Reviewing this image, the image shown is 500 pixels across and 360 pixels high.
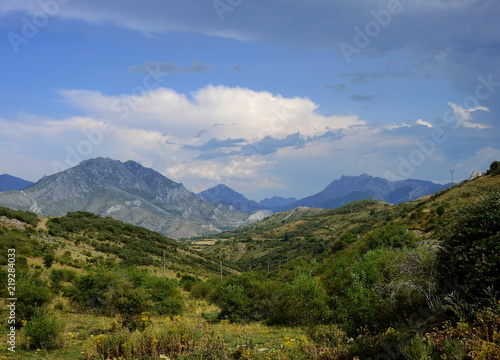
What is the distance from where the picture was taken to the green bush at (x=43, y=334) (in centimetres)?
1059

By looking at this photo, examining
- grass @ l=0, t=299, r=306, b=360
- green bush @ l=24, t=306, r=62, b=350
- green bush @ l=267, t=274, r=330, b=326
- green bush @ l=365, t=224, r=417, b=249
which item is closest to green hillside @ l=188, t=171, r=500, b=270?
green bush @ l=365, t=224, r=417, b=249

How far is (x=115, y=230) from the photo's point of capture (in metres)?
75.2

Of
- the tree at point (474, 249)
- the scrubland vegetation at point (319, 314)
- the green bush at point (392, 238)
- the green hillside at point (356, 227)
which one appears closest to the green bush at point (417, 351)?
the scrubland vegetation at point (319, 314)

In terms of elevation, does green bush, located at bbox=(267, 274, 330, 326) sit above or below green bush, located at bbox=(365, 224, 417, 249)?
below

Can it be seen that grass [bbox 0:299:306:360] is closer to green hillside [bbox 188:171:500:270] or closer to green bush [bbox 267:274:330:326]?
green bush [bbox 267:274:330:326]

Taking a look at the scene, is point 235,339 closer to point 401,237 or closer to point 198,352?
point 198,352

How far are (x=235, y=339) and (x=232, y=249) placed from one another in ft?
512

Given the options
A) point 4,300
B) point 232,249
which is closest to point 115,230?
point 4,300

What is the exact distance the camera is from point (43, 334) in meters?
10.6

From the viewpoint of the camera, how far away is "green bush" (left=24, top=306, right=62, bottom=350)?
10.6 metres

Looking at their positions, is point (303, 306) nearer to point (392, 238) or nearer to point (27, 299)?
point (27, 299)

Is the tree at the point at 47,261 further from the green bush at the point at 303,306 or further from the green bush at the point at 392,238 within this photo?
the green bush at the point at 392,238

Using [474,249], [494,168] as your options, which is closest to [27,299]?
[474,249]

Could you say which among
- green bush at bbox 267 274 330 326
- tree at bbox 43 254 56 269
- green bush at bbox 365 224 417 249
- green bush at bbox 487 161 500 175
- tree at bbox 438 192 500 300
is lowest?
green bush at bbox 267 274 330 326
